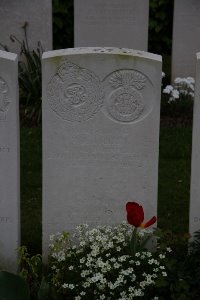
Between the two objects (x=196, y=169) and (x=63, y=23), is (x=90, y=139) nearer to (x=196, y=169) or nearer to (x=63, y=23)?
(x=196, y=169)

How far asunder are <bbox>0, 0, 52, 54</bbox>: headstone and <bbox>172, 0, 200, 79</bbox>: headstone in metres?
1.91

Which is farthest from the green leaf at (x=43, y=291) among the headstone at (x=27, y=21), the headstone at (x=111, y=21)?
the headstone at (x=27, y=21)

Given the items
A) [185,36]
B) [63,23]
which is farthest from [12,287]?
[63,23]

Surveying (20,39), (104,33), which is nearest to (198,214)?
(104,33)

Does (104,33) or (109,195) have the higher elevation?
(104,33)

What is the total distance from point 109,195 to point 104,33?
5.19 metres

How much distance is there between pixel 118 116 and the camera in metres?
4.68

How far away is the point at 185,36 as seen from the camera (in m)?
10.3

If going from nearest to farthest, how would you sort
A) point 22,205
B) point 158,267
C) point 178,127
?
point 158,267, point 22,205, point 178,127

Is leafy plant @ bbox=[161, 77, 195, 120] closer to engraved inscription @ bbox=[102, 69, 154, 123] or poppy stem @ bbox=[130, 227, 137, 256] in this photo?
engraved inscription @ bbox=[102, 69, 154, 123]

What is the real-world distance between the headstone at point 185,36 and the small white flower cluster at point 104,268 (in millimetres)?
6087

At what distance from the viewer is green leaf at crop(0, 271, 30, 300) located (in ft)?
13.4

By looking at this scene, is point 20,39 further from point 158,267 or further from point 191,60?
point 158,267

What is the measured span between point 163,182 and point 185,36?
4000 millimetres
